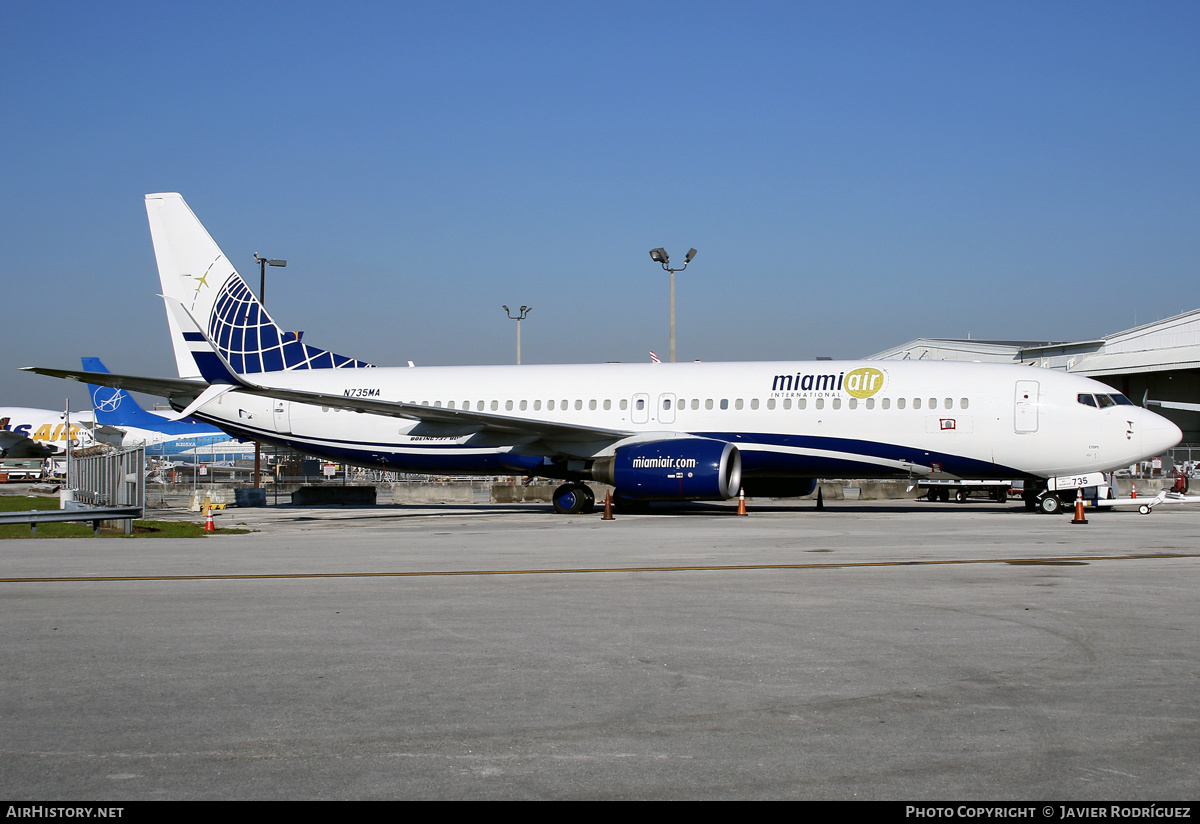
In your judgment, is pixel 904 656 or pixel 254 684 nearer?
pixel 254 684

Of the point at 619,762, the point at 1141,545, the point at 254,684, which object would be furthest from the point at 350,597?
the point at 1141,545

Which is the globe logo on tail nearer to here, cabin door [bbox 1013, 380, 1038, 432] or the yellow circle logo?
the yellow circle logo

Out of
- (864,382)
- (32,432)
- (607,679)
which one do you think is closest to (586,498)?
(864,382)

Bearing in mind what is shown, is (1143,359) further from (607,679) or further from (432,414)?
(607,679)

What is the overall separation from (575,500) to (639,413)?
278 centimetres

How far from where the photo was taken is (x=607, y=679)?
244 inches

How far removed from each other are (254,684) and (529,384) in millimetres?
21045

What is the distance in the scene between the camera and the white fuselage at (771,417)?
2259 centimetres

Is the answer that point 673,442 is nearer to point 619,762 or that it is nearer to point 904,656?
point 904,656

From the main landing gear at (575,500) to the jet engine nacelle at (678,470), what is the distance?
225 centimetres

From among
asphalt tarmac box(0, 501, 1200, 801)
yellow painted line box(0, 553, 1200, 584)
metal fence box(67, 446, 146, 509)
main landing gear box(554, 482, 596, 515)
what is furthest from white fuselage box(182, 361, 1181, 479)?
asphalt tarmac box(0, 501, 1200, 801)

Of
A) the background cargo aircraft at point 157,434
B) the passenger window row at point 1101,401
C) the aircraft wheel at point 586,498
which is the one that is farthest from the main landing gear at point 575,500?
the background cargo aircraft at point 157,434

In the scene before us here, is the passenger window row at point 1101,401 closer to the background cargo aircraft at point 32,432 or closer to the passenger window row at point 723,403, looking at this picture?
the passenger window row at point 723,403

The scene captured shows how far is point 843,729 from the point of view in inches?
199
